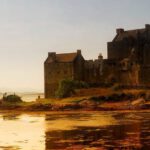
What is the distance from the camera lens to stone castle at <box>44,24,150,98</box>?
95938mm

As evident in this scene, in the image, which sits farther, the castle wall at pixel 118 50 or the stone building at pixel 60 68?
the castle wall at pixel 118 50

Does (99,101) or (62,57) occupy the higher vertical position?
(62,57)

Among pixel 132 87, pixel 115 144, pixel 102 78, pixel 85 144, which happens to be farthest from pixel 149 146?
pixel 102 78

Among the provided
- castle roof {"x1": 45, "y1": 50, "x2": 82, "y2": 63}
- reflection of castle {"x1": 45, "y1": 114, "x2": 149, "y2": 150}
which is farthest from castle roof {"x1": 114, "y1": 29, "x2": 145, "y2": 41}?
reflection of castle {"x1": 45, "y1": 114, "x2": 149, "y2": 150}

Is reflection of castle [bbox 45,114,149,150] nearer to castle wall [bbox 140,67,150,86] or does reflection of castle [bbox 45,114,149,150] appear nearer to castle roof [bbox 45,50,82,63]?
castle wall [bbox 140,67,150,86]

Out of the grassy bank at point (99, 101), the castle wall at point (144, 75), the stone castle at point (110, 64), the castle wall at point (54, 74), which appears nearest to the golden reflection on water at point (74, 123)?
the grassy bank at point (99, 101)

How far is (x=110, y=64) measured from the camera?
322 ft

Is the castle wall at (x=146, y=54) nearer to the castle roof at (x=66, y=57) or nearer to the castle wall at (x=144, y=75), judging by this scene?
the castle wall at (x=144, y=75)

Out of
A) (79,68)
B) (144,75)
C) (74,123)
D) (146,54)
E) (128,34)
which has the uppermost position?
(128,34)

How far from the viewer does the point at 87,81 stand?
100m

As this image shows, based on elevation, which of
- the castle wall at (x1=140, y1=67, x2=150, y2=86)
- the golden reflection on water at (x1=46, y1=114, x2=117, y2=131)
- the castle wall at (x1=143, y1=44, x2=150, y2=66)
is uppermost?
the castle wall at (x1=143, y1=44, x2=150, y2=66)

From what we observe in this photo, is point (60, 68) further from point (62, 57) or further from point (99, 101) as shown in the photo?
point (99, 101)

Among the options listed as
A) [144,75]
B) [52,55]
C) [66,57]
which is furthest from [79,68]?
[144,75]

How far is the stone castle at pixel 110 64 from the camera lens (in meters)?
95.9
